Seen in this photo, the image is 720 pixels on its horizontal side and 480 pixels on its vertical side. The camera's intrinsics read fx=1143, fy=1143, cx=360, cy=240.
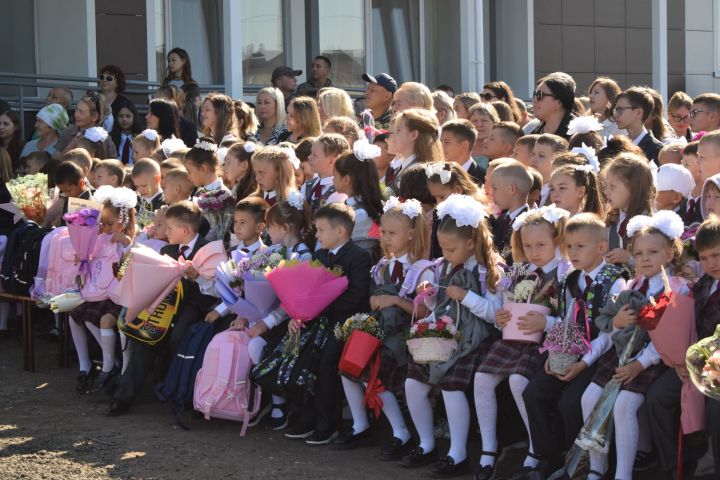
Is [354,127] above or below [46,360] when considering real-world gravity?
above

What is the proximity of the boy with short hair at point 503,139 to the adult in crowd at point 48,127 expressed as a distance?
5.00 m

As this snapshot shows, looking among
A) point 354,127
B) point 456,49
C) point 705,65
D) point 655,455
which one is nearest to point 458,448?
point 655,455

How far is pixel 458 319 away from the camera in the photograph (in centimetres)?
583

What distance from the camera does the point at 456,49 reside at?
16.8 m

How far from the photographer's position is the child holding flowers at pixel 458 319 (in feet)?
19.0

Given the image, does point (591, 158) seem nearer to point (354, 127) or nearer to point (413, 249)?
point (413, 249)

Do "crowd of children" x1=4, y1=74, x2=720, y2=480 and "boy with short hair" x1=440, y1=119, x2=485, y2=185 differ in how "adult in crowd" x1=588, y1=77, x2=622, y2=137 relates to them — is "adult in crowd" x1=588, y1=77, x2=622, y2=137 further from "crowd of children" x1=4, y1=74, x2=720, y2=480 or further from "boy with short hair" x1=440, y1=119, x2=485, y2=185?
"boy with short hair" x1=440, y1=119, x2=485, y2=185

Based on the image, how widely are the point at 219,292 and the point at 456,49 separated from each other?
1069 cm

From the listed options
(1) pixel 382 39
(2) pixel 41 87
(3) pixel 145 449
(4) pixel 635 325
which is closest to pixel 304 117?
(3) pixel 145 449

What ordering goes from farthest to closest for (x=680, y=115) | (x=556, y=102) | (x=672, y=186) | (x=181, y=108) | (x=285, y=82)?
(x=285, y=82), (x=181, y=108), (x=680, y=115), (x=556, y=102), (x=672, y=186)

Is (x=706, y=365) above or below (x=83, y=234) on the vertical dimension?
below

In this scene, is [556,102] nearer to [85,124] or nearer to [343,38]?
[85,124]

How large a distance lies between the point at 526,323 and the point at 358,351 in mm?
1001

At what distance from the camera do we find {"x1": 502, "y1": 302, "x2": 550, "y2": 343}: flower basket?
5566 mm
